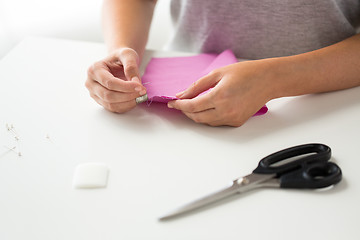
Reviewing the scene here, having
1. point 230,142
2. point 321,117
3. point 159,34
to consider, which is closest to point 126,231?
point 230,142

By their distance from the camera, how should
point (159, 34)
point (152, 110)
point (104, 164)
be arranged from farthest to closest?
point (159, 34)
point (152, 110)
point (104, 164)

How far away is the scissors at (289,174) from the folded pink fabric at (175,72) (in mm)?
134

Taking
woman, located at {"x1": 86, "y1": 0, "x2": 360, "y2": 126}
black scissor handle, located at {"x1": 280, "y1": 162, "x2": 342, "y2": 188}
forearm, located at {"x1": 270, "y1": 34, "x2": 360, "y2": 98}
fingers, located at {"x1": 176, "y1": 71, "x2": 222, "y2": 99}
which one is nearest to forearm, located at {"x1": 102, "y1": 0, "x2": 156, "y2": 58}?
woman, located at {"x1": 86, "y1": 0, "x2": 360, "y2": 126}

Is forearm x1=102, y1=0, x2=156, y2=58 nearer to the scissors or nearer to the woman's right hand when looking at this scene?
the woman's right hand

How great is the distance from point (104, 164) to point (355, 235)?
354 mm

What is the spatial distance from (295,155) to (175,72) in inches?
13.1

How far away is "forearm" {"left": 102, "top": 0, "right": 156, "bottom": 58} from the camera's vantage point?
782mm

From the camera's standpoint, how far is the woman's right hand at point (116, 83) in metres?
0.62

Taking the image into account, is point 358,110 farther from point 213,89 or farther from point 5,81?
point 5,81

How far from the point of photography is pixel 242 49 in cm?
86

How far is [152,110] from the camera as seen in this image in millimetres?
667

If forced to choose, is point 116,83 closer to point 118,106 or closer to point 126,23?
point 118,106

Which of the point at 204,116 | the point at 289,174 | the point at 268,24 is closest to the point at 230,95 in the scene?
the point at 204,116

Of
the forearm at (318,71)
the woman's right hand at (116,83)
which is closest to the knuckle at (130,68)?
the woman's right hand at (116,83)
